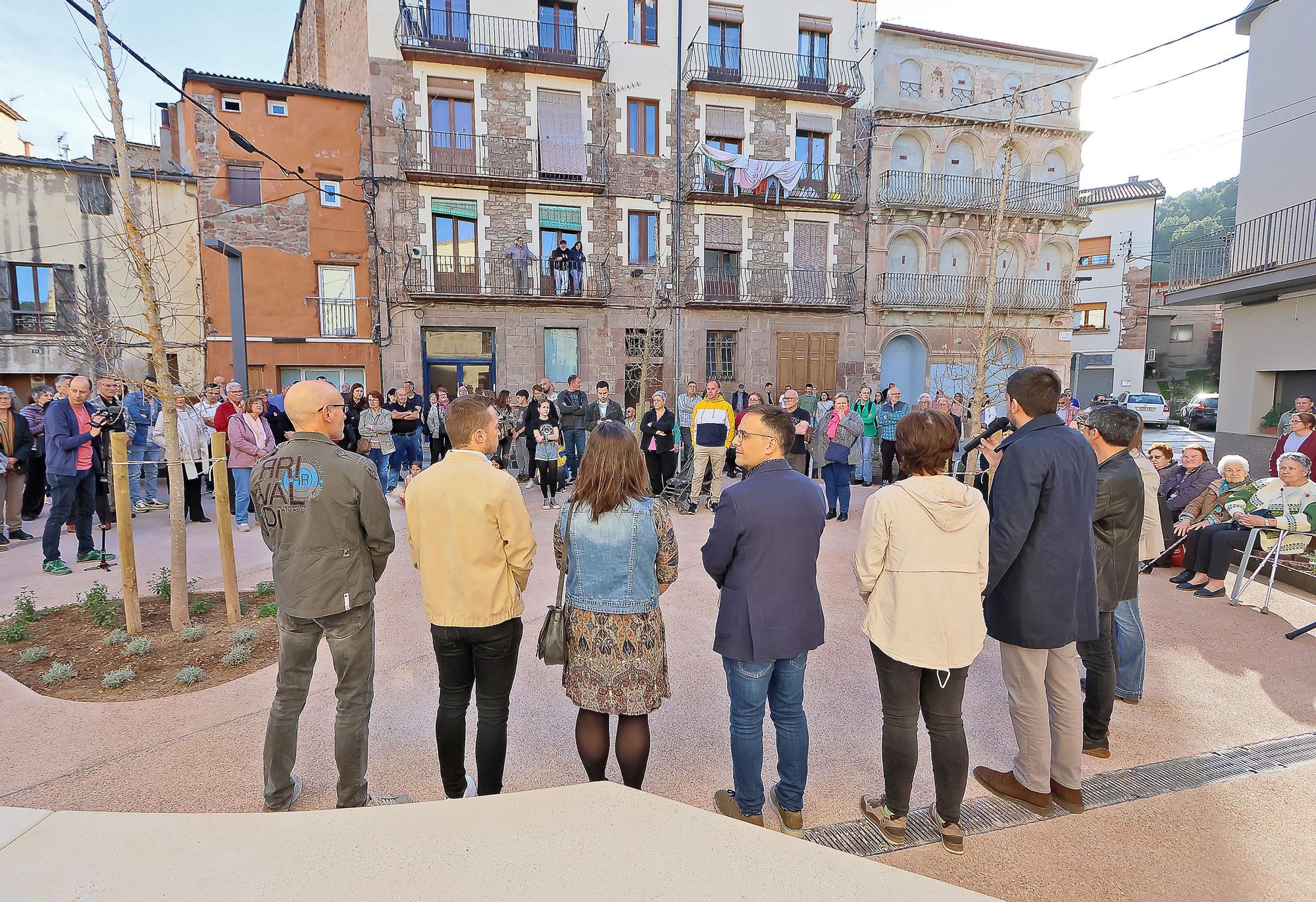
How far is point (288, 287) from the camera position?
17.5 meters

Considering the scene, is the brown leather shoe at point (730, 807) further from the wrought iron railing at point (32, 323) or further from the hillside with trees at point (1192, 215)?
the hillside with trees at point (1192, 215)

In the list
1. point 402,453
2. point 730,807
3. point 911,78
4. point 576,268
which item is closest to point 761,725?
point 730,807

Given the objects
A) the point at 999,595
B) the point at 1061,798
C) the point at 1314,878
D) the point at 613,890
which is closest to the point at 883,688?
the point at 999,595

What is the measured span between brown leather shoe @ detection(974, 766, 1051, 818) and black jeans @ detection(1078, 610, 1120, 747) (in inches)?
22.6

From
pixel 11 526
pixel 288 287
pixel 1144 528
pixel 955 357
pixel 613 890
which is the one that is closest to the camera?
pixel 613 890

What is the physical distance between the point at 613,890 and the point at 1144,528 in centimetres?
398

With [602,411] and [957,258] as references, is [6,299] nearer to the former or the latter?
[602,411]

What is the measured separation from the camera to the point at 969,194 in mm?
21703

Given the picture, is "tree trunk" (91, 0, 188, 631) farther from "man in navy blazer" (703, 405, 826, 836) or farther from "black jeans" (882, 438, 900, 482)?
"black jeans" (882, 438, 900, 482)

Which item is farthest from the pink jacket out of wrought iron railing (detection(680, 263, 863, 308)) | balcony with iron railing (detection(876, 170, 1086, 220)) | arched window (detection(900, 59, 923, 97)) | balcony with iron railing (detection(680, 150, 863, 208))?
arched window (detection(900, 59, 923, 97))

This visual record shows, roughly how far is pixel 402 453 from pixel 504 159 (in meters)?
10.8

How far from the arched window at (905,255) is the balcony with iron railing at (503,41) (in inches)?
417

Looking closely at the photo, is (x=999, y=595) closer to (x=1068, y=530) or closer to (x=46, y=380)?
(x=1068, y=530)

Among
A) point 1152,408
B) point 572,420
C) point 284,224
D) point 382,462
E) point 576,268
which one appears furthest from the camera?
point 1152,408
